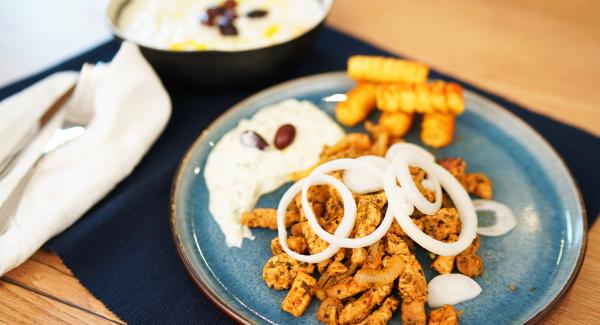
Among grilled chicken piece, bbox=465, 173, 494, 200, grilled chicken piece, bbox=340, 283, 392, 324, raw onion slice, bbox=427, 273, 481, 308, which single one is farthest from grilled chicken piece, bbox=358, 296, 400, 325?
grilled chicken piece, bbox=465, 173, 494, 200

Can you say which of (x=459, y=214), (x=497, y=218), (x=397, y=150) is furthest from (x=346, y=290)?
(x=497, y=218)

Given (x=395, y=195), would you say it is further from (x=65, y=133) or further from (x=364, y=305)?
(x=65, y=133)

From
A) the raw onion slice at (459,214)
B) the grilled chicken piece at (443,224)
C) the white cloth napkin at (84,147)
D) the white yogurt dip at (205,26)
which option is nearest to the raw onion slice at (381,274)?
the raw onion slice at (459,214)

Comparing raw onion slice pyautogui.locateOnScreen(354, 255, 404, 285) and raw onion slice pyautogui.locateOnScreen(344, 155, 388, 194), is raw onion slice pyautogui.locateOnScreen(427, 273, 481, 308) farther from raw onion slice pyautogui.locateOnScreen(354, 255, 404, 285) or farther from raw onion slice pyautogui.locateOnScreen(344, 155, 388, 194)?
raw onion slice pyautogui.locateOnScreen(344, 155, 388, 194)

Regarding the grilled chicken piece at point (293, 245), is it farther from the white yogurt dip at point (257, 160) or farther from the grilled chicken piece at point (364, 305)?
the grilled chicken piece at point (364, 305)

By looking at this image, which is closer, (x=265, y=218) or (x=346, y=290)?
(x=346, y=290)
